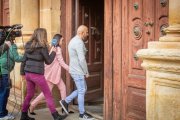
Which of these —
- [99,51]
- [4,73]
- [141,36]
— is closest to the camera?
[141,36]

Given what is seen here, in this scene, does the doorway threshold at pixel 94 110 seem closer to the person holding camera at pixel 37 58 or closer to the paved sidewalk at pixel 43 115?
the paved sidewalk at pixel 43 115

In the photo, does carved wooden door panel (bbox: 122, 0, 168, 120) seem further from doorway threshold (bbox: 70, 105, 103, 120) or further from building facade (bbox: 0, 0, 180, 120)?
doorway threshold (bbox: 70, 105, 103, 120)

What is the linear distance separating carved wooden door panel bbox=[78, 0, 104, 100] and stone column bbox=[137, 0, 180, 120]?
332 cm

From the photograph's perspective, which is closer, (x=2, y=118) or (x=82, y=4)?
(x=2, y=118)

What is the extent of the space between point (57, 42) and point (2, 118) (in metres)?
1.74

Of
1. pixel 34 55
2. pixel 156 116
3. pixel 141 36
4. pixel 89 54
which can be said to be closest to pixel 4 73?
pixel 34 55

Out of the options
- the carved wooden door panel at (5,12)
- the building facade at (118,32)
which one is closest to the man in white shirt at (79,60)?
the building facade at (118,32)

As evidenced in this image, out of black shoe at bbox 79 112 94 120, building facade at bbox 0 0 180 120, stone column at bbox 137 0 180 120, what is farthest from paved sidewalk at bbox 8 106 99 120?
stone column at bbox 137 0 180 120

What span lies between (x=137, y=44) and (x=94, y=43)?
2.45 metres

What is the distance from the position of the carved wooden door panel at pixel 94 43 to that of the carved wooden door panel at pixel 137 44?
2023 mm

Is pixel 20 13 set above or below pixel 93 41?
above

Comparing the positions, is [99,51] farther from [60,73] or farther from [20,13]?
[20,13]

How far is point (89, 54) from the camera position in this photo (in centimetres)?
Result: 762

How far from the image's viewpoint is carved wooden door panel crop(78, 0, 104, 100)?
7.48 metres
